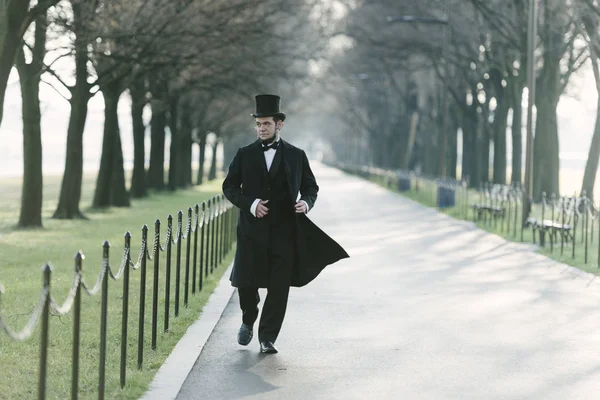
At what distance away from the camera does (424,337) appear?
35.2 feet

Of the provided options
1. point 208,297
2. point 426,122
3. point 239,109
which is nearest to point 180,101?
point 239,109

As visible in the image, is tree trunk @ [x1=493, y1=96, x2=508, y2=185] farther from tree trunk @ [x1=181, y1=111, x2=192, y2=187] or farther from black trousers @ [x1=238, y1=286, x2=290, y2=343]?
black trousers @ [x1=238, y1=286, x2=290, y2=343]

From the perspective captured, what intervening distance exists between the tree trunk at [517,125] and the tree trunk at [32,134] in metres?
17.7

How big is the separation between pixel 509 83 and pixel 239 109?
928 inches

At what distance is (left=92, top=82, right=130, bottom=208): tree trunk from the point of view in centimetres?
3212

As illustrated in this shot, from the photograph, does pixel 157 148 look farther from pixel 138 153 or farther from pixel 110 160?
pixel 110 160

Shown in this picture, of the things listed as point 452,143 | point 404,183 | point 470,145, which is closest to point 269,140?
point 404,183

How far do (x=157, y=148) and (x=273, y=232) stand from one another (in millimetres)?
35936

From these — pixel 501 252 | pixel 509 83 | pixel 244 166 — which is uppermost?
pixel 509 83

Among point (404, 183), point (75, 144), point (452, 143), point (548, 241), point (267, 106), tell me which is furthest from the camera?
point (452, 143)

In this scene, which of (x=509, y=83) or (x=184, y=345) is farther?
(x=509, y=83)

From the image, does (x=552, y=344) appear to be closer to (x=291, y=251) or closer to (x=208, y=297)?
(x=291, y=251)

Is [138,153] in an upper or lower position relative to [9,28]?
lower

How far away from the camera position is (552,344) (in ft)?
34.2
